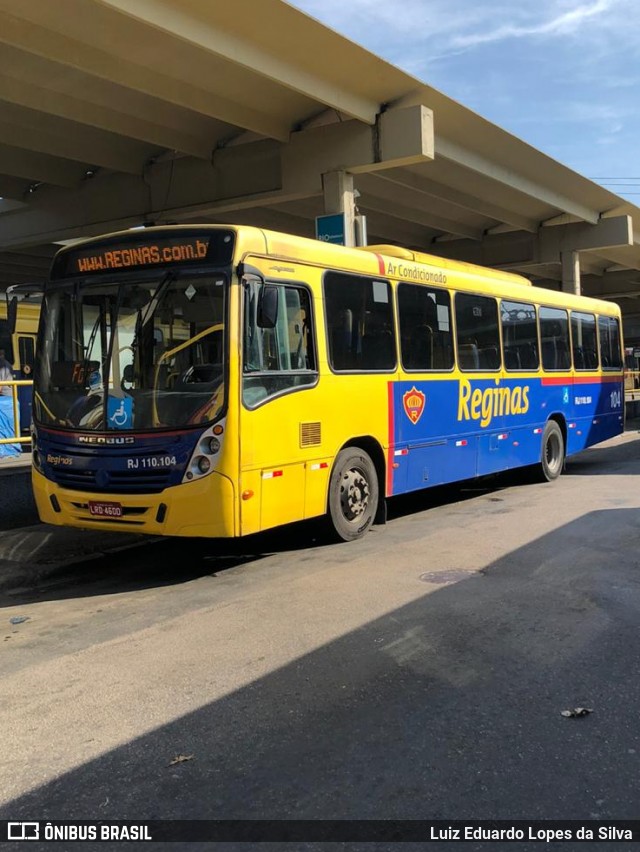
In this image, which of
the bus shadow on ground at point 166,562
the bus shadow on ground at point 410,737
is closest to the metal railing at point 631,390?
the bus shadow on ground at point 166,562

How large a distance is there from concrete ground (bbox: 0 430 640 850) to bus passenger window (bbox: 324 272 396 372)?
2089 mm

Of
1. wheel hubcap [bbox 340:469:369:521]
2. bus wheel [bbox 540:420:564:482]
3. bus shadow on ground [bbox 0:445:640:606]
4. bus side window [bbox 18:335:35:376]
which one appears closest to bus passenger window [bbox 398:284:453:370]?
wheel hubcap [bbox 340:469:369:521]

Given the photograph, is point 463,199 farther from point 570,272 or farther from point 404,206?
point 570,272

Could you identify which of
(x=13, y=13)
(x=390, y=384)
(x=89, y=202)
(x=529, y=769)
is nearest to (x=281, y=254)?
(x=390, y=384)

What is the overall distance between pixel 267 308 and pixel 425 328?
10.7 ft

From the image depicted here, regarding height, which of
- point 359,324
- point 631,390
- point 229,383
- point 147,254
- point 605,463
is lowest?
point 605,463

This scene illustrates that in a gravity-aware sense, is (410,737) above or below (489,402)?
below

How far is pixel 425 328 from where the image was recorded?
373 inches

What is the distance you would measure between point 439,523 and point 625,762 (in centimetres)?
592

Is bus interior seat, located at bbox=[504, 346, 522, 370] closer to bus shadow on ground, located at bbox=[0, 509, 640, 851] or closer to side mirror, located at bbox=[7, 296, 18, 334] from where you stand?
bus shadow on ground, located at bbox=[0, 509, 640, 851]

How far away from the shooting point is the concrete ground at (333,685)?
10.6 feet

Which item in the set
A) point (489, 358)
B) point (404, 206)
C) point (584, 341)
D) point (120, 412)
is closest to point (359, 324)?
point (120, 412)

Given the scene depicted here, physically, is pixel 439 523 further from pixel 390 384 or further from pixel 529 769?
pixel 529 769

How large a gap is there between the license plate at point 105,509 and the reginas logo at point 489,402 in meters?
4.97
